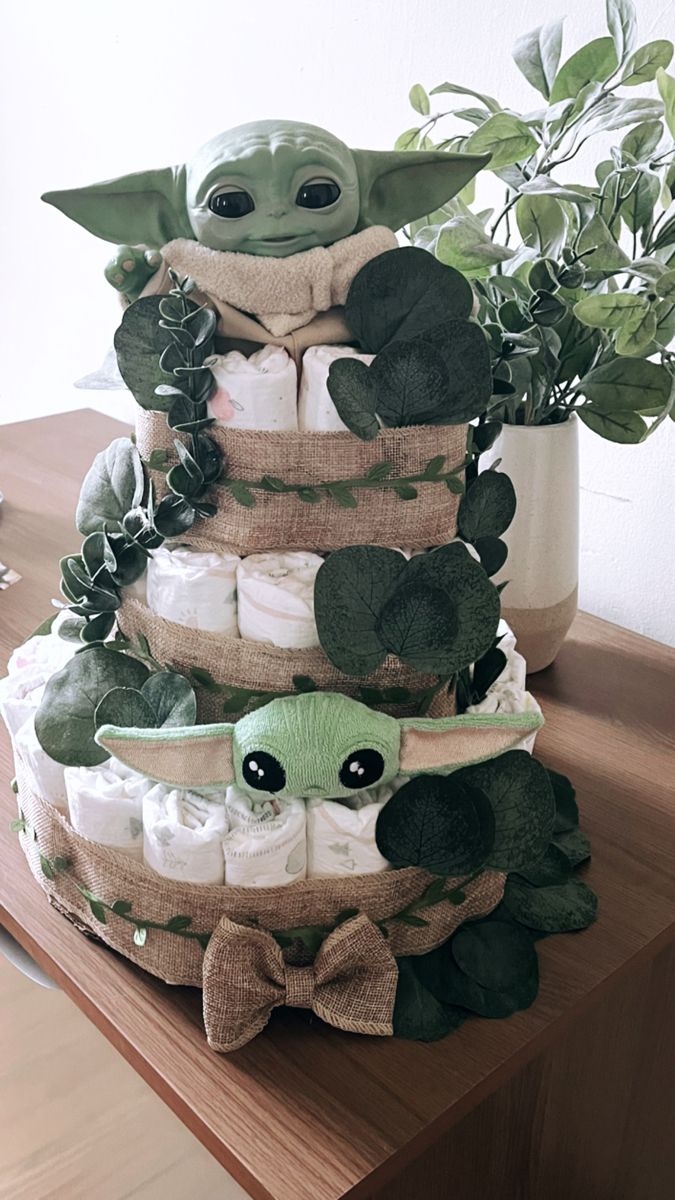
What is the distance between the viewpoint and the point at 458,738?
584 mm

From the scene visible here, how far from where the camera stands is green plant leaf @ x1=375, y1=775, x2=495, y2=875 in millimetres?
568

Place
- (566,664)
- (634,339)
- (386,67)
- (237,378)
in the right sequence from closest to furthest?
(237,378), (634,339), (566,664), (386,67)

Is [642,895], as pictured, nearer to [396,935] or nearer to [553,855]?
[553,855]

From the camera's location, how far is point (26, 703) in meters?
0.66

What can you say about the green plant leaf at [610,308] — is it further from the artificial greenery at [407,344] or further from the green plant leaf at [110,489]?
the green plant leaf at [110,489]

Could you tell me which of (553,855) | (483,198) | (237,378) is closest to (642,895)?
(553,855)

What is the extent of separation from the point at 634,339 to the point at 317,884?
1.18 ft

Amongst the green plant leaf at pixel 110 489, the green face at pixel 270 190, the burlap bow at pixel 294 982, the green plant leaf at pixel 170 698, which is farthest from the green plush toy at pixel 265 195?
the burlap bow at pixel 294 982

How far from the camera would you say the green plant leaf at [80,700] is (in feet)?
1.98

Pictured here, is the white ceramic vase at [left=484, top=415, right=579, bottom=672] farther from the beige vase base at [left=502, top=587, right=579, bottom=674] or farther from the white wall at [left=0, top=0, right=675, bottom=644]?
the white wall at [left=0, top=0, right=675, bottom=644]

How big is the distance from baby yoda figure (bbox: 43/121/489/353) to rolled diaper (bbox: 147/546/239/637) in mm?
117

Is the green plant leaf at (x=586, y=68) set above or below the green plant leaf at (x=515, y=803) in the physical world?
above

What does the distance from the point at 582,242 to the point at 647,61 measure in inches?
5.3

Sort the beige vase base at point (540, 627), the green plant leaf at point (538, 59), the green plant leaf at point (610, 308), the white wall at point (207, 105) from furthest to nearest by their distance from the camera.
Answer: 1. the white wall at point (207, 105)
2. the beige vase base at point (540, 627)
3. the green plant leaf at point (538, 59)
4. the green plant leaf at point (610, 308)
